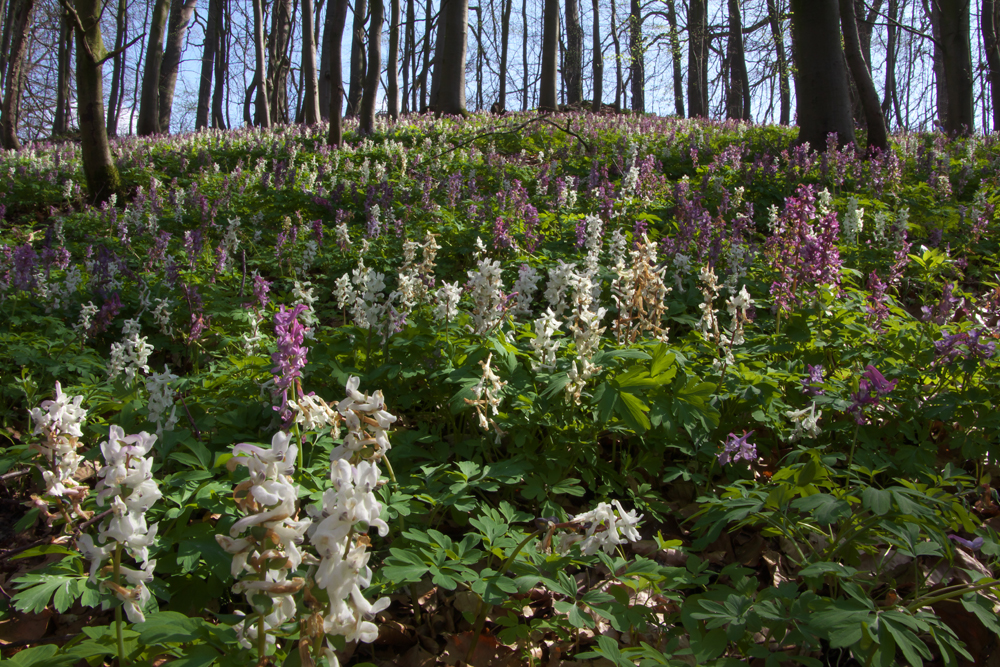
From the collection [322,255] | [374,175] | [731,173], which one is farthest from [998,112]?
[322,255]

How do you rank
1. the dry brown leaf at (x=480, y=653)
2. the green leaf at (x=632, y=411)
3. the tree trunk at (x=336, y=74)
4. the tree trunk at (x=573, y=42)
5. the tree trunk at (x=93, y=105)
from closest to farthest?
the dry brown leaf at (x=480, y=653)
the green leaf at (x=632, y=411)
the tree trunk at (x=93, y=105)
the tree trunk at (x=336, y=74)
the tree trunk at (x=573, y=42)

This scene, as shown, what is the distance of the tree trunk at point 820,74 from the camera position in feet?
27.3

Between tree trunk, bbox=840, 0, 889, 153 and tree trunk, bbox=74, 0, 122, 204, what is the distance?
38.1ft

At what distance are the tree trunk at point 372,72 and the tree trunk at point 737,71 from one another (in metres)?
11.6

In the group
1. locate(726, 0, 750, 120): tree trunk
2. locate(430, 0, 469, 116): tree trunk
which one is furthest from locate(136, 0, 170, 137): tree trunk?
locate(726, 0, 750, 120): tree trunk

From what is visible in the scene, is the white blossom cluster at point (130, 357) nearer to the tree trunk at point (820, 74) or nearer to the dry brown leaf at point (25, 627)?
the dry brown leaf at point (25, 627)

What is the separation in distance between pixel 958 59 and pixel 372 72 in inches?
550

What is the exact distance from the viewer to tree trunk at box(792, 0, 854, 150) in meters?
8.32

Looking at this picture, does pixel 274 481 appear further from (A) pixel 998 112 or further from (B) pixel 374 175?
(A) pixel 998 112

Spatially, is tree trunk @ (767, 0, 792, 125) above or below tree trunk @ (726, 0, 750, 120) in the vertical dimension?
below

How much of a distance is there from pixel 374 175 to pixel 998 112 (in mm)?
17180

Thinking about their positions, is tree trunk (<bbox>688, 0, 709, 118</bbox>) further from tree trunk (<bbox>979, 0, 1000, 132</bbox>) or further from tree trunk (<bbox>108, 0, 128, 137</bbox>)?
tree trunk (<bbox>108, 0, 128, 137</bbox>)

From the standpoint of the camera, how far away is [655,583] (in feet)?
6.51

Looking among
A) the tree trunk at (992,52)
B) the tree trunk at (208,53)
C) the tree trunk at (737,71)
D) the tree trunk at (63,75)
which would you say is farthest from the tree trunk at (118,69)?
the tree trunk at (992,52)
